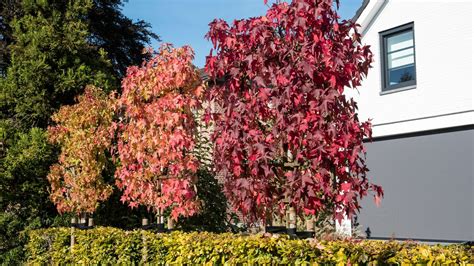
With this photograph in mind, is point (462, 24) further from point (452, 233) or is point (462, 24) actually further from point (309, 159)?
point (309, 159)

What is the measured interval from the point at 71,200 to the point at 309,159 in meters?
7.10

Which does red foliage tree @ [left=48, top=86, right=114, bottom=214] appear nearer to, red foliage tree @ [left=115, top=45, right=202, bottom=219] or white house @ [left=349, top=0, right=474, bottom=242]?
red foliage tree @ [left=115, top=45, right=202, bottom=219]

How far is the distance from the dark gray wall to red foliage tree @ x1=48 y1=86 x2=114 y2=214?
767 centimetres

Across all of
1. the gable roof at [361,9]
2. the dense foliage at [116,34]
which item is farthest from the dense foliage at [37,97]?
the gable roof at [361,9]

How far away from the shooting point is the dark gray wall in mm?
14148

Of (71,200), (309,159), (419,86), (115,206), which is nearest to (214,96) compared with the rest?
(309,159)

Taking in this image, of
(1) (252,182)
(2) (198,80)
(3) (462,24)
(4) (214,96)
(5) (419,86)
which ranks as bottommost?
(1) (252,182)

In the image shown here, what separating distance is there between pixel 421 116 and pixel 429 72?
115cm

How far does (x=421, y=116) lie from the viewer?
15.0 metres

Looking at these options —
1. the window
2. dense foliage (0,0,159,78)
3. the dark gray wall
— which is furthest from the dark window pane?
dense foliage (0,0,159,78)

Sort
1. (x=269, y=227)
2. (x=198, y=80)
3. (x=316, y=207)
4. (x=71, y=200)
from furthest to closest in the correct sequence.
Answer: (x=71, y=200)
(x=198, y=80)
(x=269, y=227)
(x=316, y=207)

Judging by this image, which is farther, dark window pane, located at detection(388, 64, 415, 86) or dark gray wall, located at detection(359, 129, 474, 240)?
dark window pane, located at detection(388, 64, 415, 86)

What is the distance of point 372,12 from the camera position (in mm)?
16312

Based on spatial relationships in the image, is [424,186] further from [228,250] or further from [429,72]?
[228,250]
